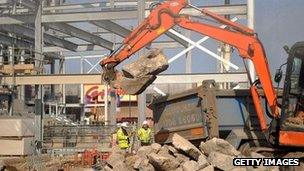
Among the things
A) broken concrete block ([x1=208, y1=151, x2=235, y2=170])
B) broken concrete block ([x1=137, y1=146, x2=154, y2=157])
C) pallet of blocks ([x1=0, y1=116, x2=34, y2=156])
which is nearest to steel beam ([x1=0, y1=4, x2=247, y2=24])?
pallet of blocks ([x1=0, y1=116, x2=34, y2=156])

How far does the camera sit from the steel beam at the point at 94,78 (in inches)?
741

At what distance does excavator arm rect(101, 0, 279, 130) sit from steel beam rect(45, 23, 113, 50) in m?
10.6

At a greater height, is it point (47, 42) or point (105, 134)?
point (47, 42)

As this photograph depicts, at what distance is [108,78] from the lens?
513 inches

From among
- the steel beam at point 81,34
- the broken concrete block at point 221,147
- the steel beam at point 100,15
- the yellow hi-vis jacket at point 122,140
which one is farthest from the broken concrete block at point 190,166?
the steel beam at point 81,34

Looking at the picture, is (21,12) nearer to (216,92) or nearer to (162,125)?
(162,125)

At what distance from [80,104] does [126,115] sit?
16.0 ft

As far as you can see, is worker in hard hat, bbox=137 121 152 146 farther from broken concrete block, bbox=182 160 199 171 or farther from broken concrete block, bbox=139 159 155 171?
broken concrete block, bbox=182 160 199 171

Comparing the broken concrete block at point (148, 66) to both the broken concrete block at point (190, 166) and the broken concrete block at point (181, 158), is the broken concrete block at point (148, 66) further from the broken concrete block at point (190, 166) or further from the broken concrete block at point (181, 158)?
the broken concrete block at point (190, 166)

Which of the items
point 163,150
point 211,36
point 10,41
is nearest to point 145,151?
point 163,150

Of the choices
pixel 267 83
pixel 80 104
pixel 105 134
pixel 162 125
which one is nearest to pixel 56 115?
pixel 80 104

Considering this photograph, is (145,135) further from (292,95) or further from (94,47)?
(94,47)

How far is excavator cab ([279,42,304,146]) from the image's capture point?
10250 millimetres

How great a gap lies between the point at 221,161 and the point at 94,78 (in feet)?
32.7
